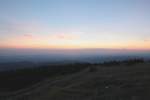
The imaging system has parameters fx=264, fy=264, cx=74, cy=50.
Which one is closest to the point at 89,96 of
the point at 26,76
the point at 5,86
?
the point at 5,86

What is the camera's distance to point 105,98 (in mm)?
14836

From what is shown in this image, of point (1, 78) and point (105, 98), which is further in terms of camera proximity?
point (1, 78)

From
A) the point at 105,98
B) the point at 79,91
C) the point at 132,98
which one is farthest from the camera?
the point at 79,91

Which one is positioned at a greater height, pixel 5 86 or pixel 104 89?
pixel 104 89

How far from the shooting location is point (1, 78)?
53156mm

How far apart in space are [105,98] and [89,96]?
5.43 feet

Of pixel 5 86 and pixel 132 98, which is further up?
pixel 132 98

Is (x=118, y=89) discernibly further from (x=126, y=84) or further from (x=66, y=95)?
(x=66, y=95)

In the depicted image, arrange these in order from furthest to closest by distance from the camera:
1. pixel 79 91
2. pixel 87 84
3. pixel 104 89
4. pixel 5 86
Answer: pixel 5 86
pixel 87 84
pixel 79 91
pixel 104 89

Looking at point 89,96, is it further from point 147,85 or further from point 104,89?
point 147,85

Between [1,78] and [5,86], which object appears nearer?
[5,86]

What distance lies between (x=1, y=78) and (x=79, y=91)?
37811mm

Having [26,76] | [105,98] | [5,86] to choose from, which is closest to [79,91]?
[105,98]

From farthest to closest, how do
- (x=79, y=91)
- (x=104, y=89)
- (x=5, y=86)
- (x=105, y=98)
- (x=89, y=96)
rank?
(x=5, y=86) < (x=79, y=91) < (x=104, y=89) < (x=89, y=96) < (x=105, y=98)
